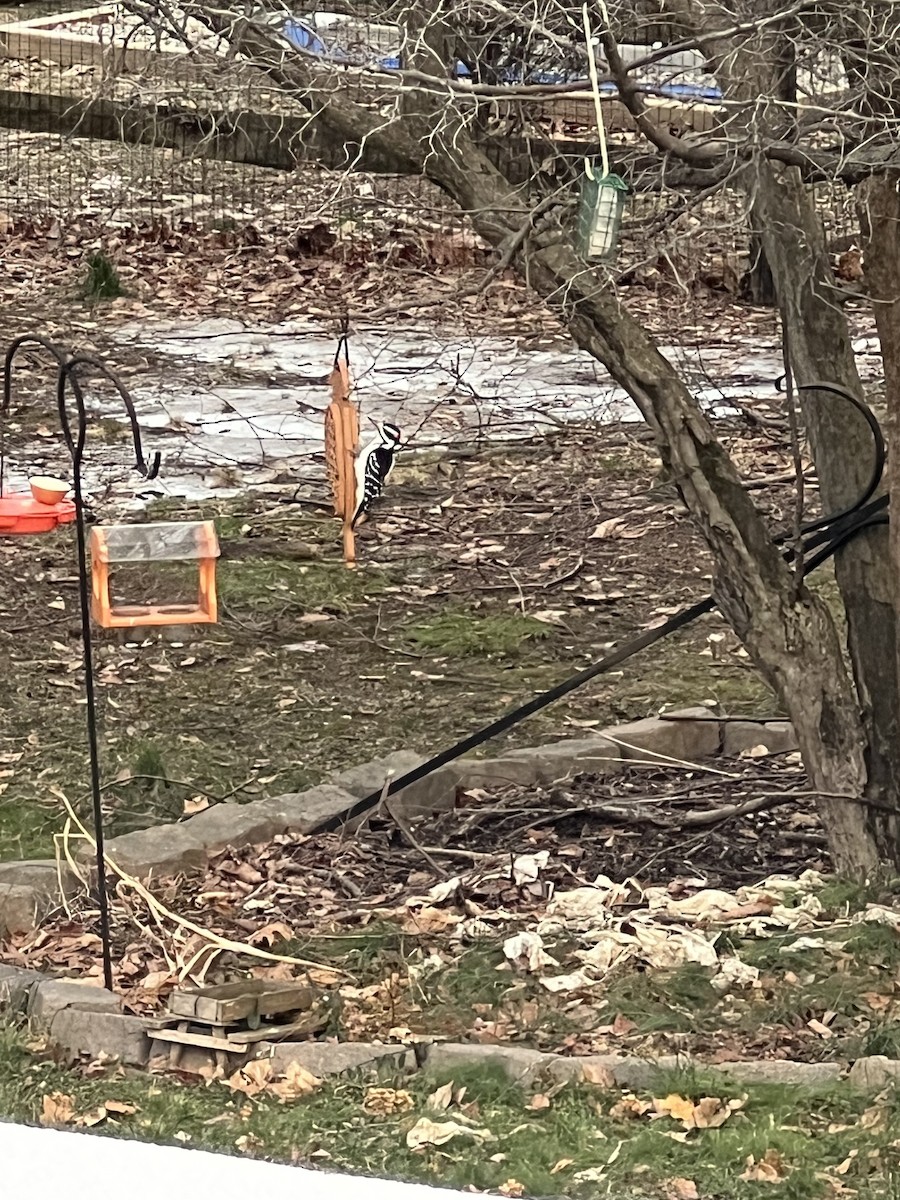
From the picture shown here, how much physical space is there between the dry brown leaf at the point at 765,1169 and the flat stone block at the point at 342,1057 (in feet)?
2.71

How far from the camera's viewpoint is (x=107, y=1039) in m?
4.39

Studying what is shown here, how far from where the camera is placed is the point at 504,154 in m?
5.61

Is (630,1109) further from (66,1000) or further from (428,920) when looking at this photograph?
(66,1000)

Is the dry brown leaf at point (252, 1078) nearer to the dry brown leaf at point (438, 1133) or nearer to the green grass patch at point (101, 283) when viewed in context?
the dry brown leaf at point (438, 1133)

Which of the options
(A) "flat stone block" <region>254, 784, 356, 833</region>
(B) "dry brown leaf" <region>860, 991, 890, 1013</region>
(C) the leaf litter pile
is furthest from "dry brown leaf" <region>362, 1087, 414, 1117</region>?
(A) "flat stone block" <region>254, 784, 356, 833</region>

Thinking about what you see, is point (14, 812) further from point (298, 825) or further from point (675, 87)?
point (675, 87)

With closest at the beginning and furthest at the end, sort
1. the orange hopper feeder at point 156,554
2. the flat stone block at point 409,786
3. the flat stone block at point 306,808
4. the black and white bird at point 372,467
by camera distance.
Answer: the flat stone block at point 306,808 < the flat stone block at point 409,786 < the orange hopper feeder at point 156,554 < the black and white bird at point 372,467

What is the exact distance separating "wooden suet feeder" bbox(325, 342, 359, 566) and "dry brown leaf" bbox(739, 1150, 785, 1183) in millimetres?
3924

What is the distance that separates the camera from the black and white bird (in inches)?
316

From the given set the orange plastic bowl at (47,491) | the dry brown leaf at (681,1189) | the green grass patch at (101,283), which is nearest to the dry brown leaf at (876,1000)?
the dry brown leaf at (681,1189)

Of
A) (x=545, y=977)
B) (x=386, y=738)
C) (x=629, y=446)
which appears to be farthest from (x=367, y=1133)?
(x=629, y=446)

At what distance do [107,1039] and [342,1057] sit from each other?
1.87 ft

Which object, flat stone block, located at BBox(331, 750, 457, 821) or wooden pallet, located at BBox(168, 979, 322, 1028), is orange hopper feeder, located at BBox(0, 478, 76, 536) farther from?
wooden pallet, located at BBox(168, 979, 322, 1028)

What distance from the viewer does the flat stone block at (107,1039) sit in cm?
438
